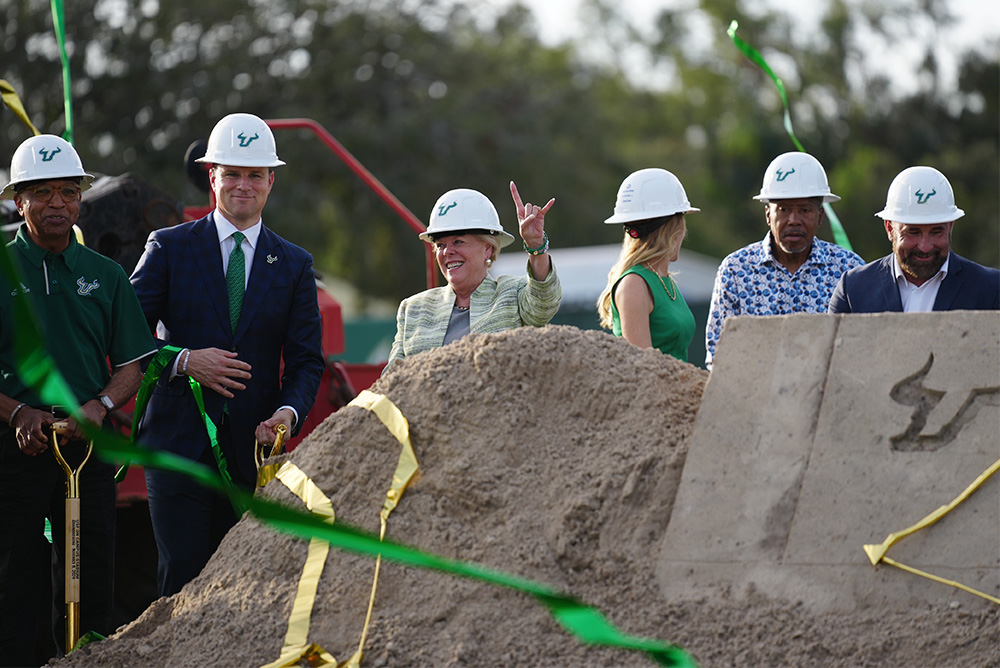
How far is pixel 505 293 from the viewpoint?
498 cm

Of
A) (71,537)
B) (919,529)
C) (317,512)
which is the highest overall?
(919,529)

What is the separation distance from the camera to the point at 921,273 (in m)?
4.91

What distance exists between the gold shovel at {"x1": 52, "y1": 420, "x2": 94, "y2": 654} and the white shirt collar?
0.95 m

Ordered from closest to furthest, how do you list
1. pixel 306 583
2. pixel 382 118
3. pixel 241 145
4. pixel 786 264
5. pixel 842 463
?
pixel 842 463, pixel 306 583, pixel 241 145, pixel 786 264, pixel 382 118

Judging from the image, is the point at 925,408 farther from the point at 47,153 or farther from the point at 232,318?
the point at 47,153

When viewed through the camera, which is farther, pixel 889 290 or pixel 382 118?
pixel 382 118

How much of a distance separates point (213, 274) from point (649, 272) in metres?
1.72

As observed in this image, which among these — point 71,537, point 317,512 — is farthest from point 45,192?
point 317,512

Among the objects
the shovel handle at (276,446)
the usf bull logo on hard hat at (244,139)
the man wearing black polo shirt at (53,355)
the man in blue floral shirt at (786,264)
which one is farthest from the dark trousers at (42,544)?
the man in blue floral shirt at (786,264)

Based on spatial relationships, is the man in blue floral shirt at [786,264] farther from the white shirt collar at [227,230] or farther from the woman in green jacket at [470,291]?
the white shirt collar at [227,230]

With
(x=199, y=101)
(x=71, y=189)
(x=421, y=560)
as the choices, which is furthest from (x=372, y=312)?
(x=421, y=560)

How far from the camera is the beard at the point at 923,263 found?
4.90m

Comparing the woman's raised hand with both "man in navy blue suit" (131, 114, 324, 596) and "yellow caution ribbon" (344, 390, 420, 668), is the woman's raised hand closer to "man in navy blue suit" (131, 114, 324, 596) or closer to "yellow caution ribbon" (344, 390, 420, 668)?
"yellow caution ribbon" (344, 390, 420, 668)

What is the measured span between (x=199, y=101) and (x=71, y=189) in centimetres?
1646
